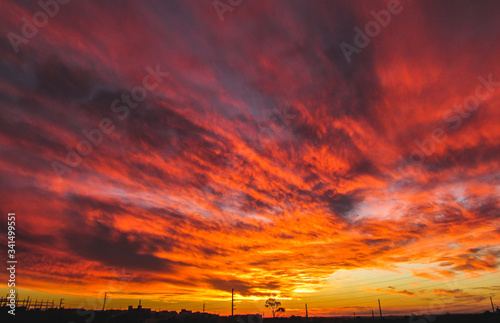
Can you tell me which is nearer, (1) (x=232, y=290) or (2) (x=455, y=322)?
(2) (x=455, y=322)

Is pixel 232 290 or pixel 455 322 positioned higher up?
pixel 232 290

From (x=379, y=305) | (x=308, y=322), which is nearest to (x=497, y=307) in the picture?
(x=379, y=305)

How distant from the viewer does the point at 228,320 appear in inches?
3260

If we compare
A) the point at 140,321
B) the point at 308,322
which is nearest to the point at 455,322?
the point at 308,322

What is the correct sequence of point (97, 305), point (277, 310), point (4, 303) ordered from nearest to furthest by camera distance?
point (4, 303)
point (97, 305)
point (277, 310)

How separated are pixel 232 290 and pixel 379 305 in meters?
48.4

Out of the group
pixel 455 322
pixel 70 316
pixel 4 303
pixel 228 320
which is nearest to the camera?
pixel 4 303

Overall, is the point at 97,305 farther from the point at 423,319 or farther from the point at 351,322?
the point at 423,319

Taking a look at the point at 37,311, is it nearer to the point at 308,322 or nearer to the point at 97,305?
the point at 97,305

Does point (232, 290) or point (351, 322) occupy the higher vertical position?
point (232, 290)

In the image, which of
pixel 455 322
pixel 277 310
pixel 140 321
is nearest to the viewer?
pixel 140 321

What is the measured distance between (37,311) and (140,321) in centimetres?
2158

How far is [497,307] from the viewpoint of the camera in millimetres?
95688

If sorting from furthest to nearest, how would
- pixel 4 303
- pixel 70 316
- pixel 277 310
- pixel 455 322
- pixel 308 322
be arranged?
pixel 277 310, pixel 308 322, pixel 455 322, pixel 70 316, pixel 4 303
